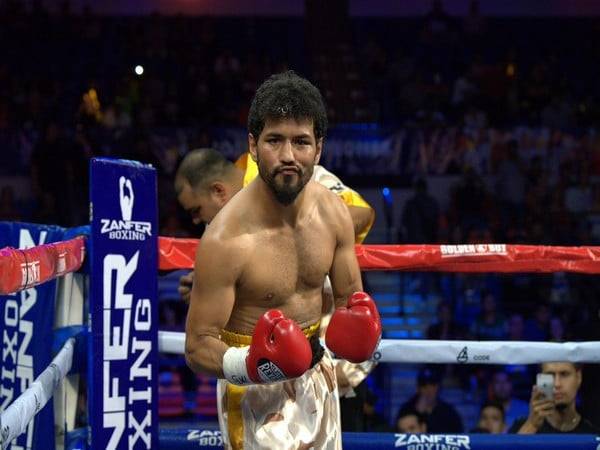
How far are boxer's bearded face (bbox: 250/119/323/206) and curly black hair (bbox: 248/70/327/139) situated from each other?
18mm

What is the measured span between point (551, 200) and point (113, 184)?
670 centimetres

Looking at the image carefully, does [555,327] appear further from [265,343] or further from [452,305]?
[265,343]

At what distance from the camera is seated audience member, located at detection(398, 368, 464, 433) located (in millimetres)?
5074

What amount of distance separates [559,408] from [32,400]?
226cm

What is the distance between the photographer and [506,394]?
20.6 feet

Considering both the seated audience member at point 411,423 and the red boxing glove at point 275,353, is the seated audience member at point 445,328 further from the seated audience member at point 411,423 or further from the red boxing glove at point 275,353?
the red boxing glove at point 275,353

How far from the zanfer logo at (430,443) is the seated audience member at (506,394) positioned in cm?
297

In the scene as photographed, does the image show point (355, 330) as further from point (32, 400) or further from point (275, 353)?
point (32, 400)

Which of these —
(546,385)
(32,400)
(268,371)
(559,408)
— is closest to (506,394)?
(559,408)

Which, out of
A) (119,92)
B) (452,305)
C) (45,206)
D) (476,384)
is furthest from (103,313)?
(119,92)

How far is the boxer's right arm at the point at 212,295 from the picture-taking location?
7.73 ft

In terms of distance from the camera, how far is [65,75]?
1036cm

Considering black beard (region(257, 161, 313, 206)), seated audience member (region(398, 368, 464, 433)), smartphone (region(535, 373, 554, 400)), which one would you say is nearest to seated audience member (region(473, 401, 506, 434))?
seated audience member (region(398, 368, 464, 433))

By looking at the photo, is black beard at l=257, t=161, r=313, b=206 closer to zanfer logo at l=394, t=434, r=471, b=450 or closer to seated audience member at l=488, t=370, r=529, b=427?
zanfer logo at l=394, t=434, r=471, b=450
